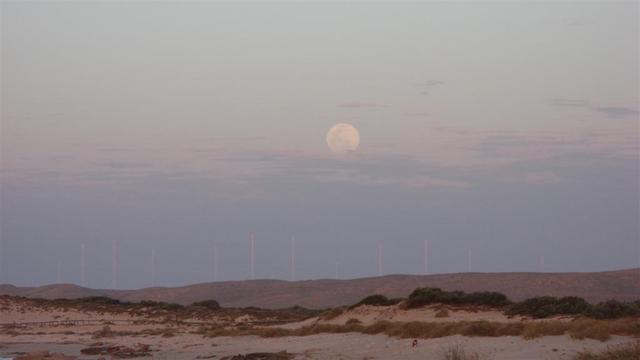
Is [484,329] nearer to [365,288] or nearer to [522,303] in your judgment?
[522,303]

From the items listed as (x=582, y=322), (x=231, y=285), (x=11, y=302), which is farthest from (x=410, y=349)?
(x=231, y=285)

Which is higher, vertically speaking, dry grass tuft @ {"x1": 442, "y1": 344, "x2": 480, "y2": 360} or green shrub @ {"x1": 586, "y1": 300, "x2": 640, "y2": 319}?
green shrub @ {"x1": 586, "y1": 300, "x2": 640, "y2": 319}

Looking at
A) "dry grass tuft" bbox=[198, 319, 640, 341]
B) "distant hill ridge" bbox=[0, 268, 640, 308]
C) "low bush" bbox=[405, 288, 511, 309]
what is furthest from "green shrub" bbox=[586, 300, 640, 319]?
"distant hill ridge" bbox=[0, 268, 640, 308]

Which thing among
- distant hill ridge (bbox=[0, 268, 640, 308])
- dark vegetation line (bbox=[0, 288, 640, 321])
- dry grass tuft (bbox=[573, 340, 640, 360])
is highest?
dark vegetation line (bbox=[0, 288, 640, 321])

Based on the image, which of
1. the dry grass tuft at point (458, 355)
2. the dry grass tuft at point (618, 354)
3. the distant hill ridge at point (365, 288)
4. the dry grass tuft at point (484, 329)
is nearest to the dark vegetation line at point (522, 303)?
the dry grass tuft at point (484, 329)

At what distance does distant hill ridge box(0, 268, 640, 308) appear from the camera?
9519 cm

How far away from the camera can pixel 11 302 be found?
70062mm

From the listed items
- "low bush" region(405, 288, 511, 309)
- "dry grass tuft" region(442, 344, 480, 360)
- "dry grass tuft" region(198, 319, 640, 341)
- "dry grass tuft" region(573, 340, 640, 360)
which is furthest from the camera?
"low bush" region(405, 288, 511, 309)

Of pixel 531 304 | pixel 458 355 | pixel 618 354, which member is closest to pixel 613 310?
pixel 531 304

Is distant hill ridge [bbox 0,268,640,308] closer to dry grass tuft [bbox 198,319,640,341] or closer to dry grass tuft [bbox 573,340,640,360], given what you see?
dry grass tuft [bbox 198,319,640,341]

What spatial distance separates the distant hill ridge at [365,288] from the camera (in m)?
95.2

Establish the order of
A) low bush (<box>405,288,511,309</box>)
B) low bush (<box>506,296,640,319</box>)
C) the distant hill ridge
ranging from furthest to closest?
the distant hill ridge < low bush (<box>405,288,511,309</box>) < low bush (<box>506,296,640,319</box>)

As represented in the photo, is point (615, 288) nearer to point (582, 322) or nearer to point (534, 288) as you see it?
point (534, 288)

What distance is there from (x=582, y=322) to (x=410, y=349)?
525 cm
